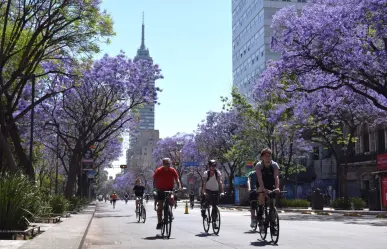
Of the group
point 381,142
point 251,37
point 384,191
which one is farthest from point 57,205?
point 251,37

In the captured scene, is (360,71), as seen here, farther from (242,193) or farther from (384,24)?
(242,193)

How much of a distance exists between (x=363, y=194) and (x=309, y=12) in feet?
77.3

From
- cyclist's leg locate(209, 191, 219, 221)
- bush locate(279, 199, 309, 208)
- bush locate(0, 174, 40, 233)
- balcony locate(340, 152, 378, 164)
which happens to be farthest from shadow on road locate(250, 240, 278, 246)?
balcony locate(340, 152, 378, 164)

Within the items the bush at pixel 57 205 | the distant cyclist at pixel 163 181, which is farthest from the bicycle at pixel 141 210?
the distant cyclist at pixel 163 181

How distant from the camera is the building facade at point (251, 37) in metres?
75.1

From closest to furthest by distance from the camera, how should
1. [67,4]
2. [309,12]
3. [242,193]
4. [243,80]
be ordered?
1. [67,4]
2. [309,12]
3. [242,193]
4. [243,80]

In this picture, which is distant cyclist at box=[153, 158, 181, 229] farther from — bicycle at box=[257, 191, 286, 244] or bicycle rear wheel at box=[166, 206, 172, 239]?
bicycle at box=[257, 191, 286, 244]

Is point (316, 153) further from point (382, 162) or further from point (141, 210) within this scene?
point (141, 210)

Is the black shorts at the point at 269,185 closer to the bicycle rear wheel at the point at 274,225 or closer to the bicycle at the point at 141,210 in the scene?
the bicycle rear wheel at the point at 274,225

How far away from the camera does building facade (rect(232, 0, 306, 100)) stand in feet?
246

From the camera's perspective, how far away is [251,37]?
82562 mm

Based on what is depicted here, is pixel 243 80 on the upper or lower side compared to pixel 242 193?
upper

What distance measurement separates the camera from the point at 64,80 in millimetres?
Result: 31922

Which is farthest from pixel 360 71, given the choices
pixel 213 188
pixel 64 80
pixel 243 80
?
pixel 243 80
